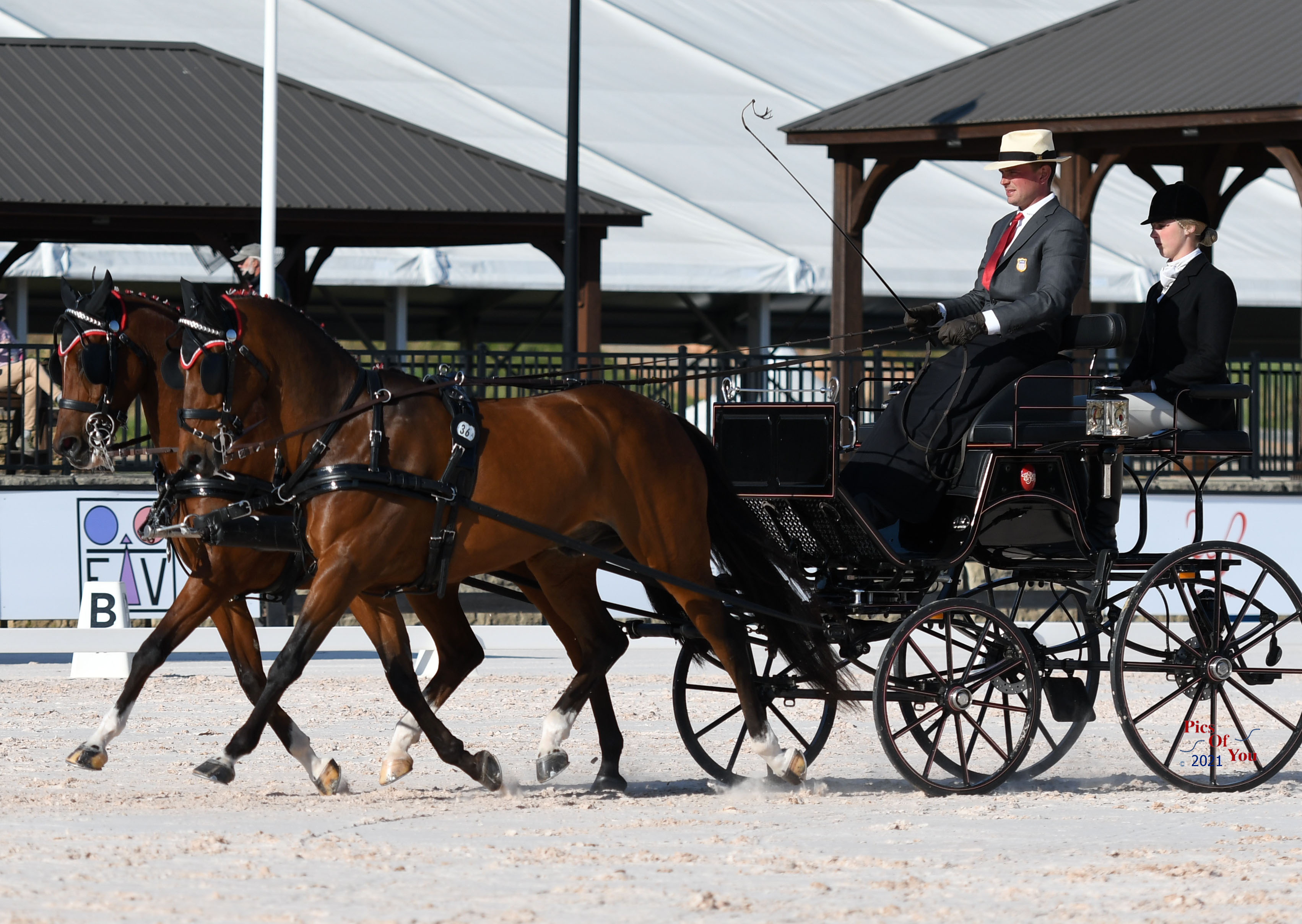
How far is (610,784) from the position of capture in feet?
23.9

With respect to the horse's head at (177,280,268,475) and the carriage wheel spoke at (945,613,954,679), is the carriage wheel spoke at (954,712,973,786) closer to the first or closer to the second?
the carriage wheel spoke at (945,613,954,679)

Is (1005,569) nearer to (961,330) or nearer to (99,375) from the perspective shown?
(961,330)

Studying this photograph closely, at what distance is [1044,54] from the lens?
1820cm

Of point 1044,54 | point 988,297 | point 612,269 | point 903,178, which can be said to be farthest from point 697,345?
point 988,297

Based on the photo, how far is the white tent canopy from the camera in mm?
20859

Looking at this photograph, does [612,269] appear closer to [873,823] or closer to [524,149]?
[524,149]

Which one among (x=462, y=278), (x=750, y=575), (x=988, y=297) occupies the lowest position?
(x=750, y=575)

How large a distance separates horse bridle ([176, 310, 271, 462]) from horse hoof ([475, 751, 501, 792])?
1.42 m

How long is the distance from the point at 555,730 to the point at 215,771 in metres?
1.38

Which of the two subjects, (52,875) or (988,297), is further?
(988,297)

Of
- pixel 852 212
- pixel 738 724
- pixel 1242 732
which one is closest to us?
pixel 1242 732

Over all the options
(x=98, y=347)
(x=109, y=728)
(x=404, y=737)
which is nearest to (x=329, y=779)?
(x=404, y=737)

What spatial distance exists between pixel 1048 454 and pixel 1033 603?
8.48 m

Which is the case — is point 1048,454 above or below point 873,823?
above
